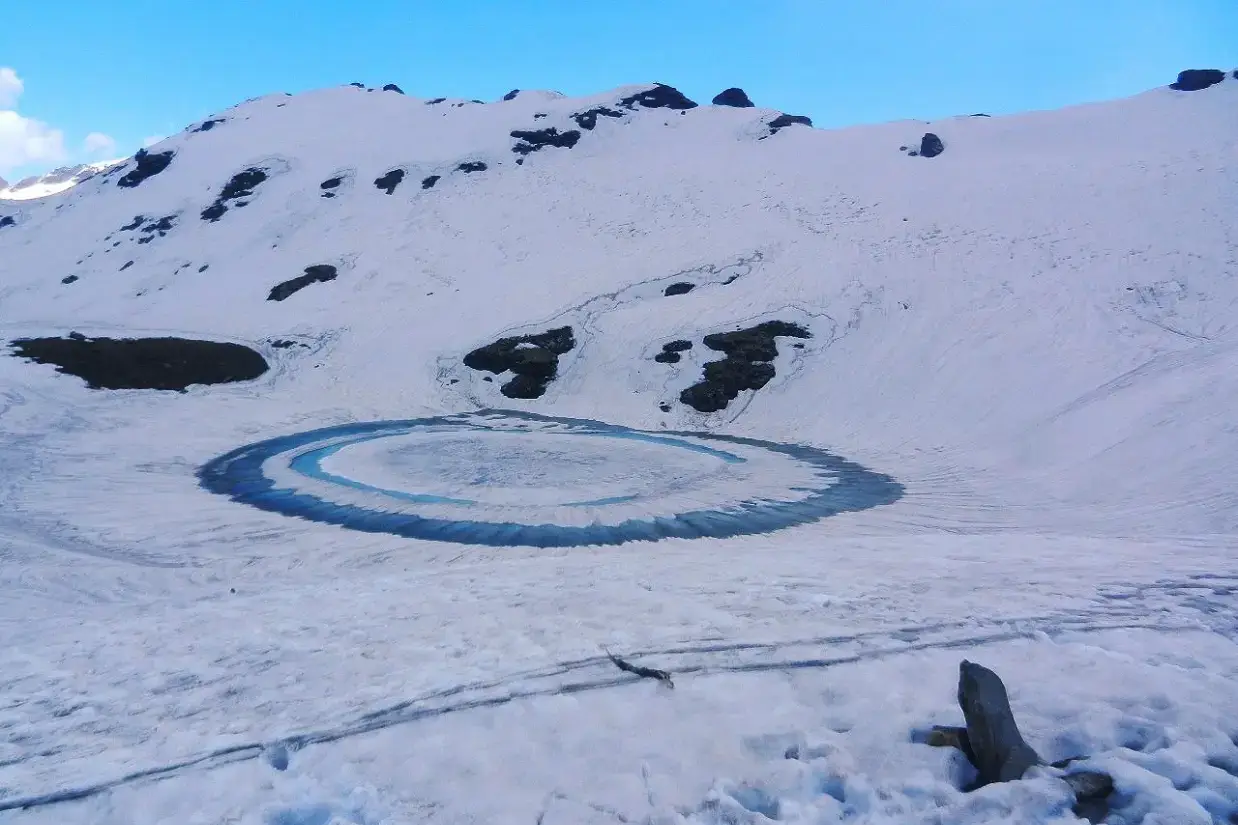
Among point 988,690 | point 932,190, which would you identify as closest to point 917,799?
point 988,690

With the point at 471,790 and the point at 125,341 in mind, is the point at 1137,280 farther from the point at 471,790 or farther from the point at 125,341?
the point at 125,341

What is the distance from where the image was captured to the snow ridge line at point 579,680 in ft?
15.8

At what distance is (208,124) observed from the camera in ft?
275

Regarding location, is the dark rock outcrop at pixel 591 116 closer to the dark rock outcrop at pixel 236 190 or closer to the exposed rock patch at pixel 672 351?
the dark rock outcrop at pixel 236 190

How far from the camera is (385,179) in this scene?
57.3m

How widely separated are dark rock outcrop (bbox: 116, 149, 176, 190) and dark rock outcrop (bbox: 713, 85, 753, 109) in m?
55.7

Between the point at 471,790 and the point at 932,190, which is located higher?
the point at 932,190

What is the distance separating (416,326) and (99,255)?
37.4 meters

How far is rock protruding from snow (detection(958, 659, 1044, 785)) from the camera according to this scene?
13.9ft

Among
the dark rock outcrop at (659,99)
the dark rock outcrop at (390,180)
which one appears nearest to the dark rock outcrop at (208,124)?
the dark rock outcrop at (390,180)

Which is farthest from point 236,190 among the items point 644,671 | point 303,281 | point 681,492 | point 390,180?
point 644,671

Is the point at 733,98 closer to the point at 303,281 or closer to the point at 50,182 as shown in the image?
the point at 303,281

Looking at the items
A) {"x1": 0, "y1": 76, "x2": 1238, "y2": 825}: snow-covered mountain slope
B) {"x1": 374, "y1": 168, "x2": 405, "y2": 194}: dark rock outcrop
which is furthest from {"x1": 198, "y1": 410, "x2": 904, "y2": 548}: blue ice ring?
{"x1": 374, "y1": 168, "x2": 405, "y2": 194}: dark rock outcrop

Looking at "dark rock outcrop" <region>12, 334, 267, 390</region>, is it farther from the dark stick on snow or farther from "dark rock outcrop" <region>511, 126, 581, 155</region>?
"dark rock outcrop" <region>511, 126, 581, 155</region>
